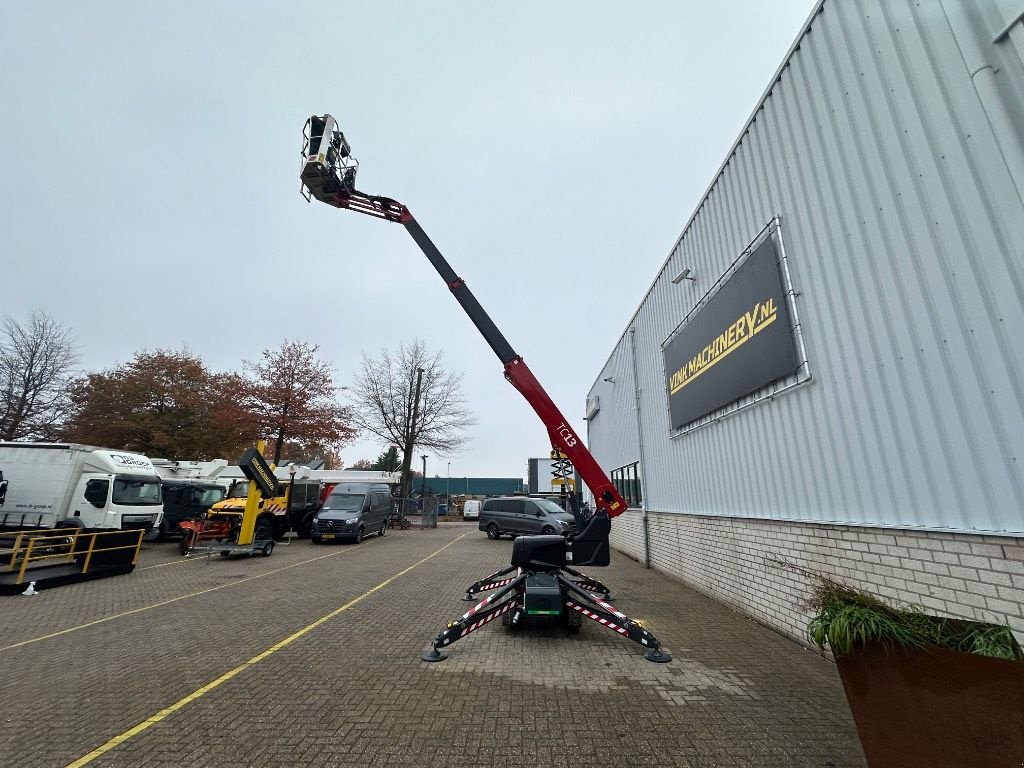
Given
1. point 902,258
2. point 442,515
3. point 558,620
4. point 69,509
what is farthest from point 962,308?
point 442,515

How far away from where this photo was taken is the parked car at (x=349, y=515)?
1670 centimetres

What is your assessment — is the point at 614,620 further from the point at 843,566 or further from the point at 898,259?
the point at 898,259

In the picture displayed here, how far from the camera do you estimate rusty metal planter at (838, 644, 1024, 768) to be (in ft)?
5.98

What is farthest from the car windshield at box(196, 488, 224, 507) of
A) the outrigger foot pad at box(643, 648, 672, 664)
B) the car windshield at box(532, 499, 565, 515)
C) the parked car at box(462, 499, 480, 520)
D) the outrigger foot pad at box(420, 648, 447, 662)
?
the outrigger foot pad at box(643, 648, 672, 664)

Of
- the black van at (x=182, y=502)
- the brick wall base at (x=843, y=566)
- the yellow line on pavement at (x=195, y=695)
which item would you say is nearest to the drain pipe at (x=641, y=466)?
the brick wall base at (x=843, y=566)

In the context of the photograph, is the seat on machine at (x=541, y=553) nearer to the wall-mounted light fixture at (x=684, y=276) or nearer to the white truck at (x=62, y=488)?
the wall-mounted light fixture at (x=684, y=276)

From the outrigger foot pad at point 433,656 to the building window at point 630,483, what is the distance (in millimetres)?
8194

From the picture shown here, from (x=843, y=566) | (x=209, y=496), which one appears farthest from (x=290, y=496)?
(x=843, y=566)

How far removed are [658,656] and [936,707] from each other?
10.9 feet

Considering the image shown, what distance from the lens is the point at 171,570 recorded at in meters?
10.9

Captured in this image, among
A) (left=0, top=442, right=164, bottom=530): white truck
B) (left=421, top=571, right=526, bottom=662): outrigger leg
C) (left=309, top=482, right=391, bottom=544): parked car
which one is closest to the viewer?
(left=421, top=571, right=526, bottom=662): outrigger leg

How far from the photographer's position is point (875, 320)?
4.38 m

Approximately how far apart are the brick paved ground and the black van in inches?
465

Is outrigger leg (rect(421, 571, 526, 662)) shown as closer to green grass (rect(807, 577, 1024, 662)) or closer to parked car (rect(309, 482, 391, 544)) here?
green grass (rect(807, 577, 1024, 662))
